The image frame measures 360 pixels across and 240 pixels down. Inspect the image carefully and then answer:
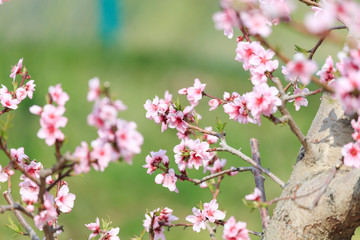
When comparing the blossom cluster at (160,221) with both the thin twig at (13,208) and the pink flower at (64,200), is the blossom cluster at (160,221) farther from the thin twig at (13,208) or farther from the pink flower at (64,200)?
the thin twig at (13,208)

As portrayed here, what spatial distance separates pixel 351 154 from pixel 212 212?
417 mm

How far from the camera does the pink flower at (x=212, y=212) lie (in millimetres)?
1120

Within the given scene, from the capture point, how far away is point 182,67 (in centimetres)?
465

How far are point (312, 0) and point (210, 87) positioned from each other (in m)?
3.25

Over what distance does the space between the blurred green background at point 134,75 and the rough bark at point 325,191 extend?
2076 mm

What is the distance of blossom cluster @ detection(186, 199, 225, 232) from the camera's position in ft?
3.68

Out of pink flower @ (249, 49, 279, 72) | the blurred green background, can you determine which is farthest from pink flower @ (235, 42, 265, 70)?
the blurred green background

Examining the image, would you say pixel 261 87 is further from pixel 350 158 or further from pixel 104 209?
pixel 104 209

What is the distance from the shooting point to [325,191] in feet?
3.10

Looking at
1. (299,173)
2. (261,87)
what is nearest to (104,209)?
(299,173)

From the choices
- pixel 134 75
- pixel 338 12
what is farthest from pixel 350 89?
pixel 134 75

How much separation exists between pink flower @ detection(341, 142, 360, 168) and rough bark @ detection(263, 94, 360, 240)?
0.04m

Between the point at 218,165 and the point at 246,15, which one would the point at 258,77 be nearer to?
the point at 246,15

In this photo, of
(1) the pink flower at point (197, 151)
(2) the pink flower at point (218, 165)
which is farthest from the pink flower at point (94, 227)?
(2) the pink flower at point (218, 165)
